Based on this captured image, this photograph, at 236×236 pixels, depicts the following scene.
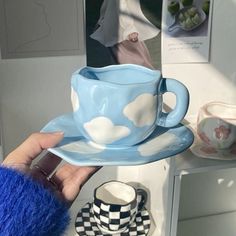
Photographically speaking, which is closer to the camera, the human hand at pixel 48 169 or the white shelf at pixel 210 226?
the human hand at pixel 48 169

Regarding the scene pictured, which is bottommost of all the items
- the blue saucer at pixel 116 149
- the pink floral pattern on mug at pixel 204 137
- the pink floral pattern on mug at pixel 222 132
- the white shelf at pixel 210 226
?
the white shelf at pixel 210 226

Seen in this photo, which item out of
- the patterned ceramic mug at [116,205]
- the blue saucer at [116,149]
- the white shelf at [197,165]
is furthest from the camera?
the patterned ceramic mug at [116,205]

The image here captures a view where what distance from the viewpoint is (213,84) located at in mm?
1071

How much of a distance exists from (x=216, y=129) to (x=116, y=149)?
388 mm

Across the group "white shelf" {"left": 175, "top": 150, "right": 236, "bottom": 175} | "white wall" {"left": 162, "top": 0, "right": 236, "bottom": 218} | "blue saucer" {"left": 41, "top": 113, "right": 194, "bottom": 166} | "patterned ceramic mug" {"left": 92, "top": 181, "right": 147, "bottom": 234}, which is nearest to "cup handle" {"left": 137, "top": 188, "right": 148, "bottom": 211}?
"patterned ceramic mug" {"left": 92, "top": 181, "right": 147, "bottom": 234}

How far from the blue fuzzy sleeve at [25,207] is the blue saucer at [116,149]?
2.2 inches

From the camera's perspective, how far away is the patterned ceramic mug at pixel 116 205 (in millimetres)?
948

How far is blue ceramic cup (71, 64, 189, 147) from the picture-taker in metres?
0.51

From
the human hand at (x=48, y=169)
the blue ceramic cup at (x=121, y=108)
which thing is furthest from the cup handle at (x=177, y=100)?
the human hand at (x=48, y=169)

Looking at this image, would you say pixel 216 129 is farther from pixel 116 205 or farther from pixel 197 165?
pixel 116 205

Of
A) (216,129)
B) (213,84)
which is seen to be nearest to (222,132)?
(216,129)

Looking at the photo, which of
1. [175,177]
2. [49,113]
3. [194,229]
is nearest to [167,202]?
[175,177]

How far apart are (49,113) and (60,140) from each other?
476 millimetres

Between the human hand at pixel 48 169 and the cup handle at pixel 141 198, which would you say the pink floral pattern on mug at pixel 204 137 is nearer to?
the cup handle at pixel 141 198
